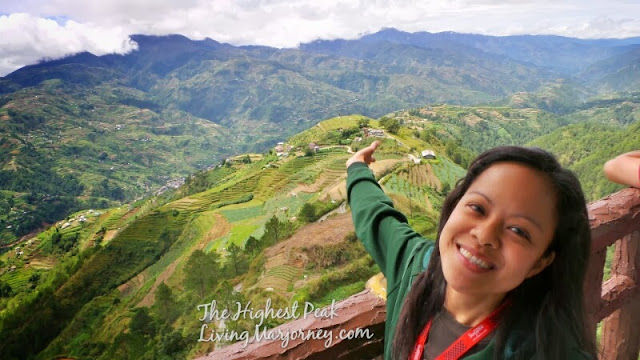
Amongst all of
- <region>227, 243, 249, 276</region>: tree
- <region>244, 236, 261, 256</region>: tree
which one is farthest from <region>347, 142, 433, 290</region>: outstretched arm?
<region>244, 236, 261, 256</region>: tree

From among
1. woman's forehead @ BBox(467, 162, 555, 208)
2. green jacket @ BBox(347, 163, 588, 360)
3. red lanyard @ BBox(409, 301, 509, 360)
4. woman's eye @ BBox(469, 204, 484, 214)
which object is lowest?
red lanyard @ BBox(409, 301, 509, 360)

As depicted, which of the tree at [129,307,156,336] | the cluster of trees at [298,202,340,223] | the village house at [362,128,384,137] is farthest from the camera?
the village house at [362,128,384,137]

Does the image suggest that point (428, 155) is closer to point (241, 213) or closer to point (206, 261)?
point (241, 213)

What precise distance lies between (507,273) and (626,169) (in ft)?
3.94

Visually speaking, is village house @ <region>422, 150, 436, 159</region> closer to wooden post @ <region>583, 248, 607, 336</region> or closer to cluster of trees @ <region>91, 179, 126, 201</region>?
wooden post @ <region>583, 248, 607, 336</region>

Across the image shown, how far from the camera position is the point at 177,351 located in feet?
87.5

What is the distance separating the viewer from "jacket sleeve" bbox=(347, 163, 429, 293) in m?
1.56

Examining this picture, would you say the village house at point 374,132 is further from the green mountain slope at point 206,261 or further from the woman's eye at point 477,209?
the woman's eye at point 477,209

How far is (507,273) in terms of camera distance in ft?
3.85

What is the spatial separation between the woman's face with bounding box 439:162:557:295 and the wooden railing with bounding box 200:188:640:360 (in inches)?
12.3

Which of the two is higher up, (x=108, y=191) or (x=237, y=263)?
(x=237, y=263)

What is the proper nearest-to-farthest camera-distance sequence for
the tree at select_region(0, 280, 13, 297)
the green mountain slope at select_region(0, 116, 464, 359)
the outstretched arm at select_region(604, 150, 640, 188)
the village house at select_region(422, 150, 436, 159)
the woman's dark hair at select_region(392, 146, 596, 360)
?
the woman's dark hair at select_region(392, 146, 596, 360) → the outstretched arm at select_region(604, 150, 640, 188) → the green mountain slope at select_region(0, 116, 464, 359) → the village house at select_region(422, 150, 436, 159) → the tree at select_region(0, 280, 13, 297)

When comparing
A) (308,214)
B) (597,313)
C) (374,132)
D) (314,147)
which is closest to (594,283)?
(597,313)

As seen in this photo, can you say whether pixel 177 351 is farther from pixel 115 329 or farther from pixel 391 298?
pixel 391 298
